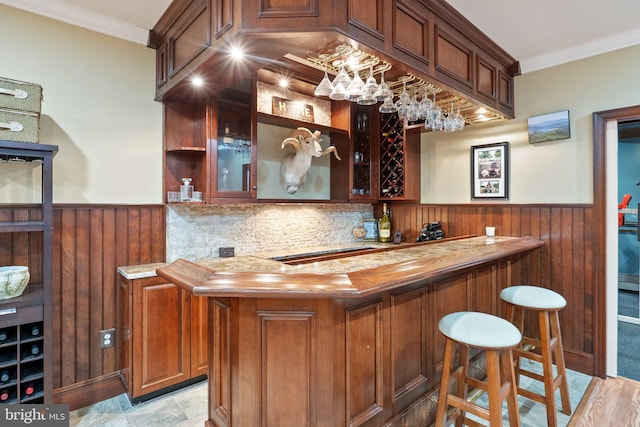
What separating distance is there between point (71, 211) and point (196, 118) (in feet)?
3.74

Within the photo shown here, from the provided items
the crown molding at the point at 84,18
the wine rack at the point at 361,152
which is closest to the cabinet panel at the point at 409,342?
the wine rack at the point at 361,152

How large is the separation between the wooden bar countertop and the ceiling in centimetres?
165

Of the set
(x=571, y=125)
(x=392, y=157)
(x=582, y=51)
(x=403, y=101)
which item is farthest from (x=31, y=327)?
(x=582, y=51)

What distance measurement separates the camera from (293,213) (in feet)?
11.4

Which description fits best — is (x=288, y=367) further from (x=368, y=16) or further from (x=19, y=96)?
(x=19, y=96)

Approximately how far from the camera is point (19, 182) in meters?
2.15

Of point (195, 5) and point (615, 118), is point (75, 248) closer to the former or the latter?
point (195, 5)

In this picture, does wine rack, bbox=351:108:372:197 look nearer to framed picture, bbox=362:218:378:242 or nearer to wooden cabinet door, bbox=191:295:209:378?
framed picture, bbox=362:218:378:242

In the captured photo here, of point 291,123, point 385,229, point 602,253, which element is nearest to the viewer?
point 602,253

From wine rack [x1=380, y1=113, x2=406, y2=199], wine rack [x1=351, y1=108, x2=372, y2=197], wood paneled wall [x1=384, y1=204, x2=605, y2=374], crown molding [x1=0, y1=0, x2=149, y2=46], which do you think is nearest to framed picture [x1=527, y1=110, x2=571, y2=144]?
wood paneled wall [x1=384, y1=204, x2=605, y2=374]

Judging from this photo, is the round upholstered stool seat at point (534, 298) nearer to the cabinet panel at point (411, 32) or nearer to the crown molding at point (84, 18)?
the cabinet panel at point (411, 32)

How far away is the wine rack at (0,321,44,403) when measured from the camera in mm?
1893

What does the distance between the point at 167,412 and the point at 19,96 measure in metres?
2.19

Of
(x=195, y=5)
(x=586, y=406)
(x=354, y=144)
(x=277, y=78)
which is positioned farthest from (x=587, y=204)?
(x=195, y=5)
